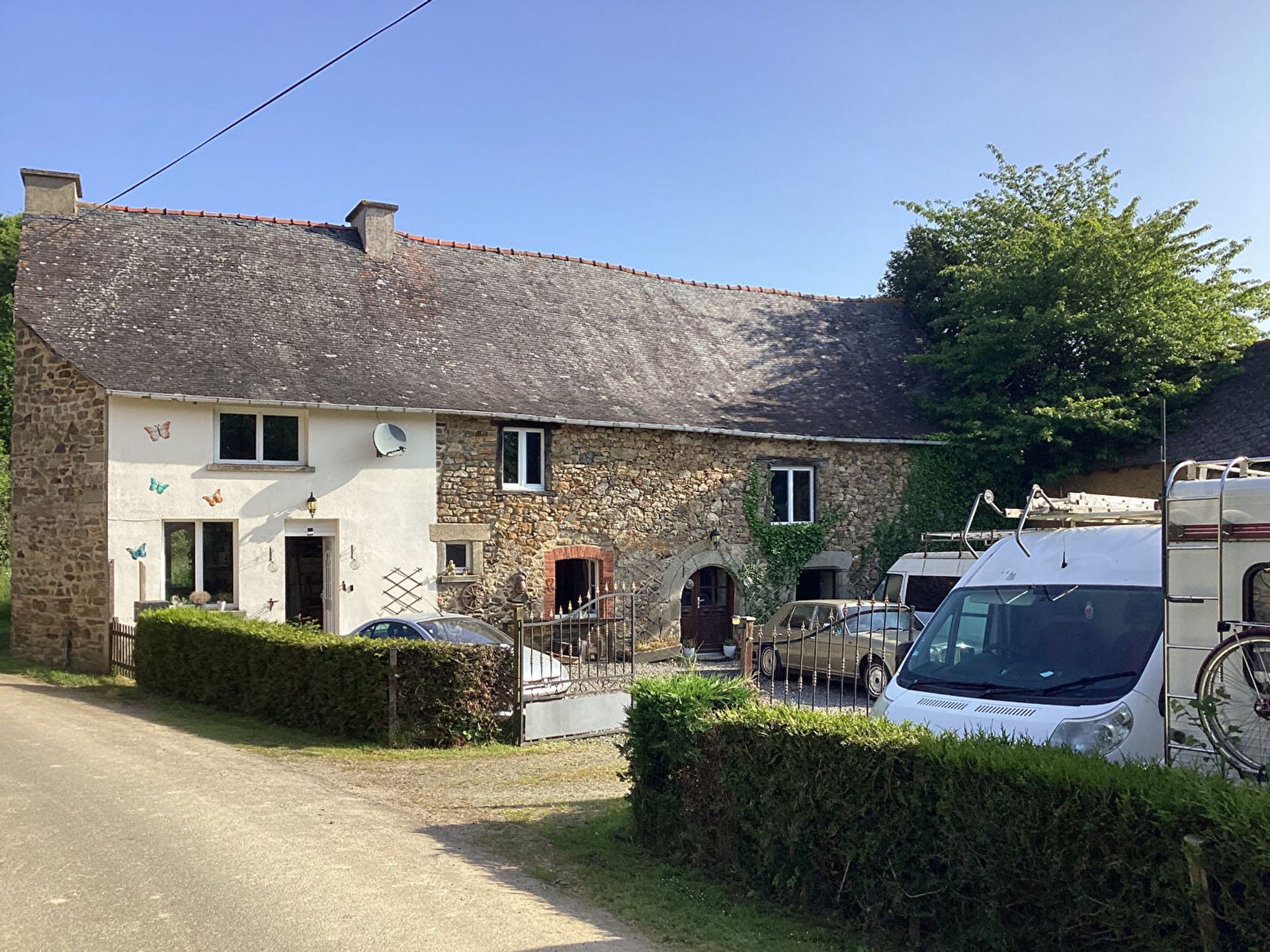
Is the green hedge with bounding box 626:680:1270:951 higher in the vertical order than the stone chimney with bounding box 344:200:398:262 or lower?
lower

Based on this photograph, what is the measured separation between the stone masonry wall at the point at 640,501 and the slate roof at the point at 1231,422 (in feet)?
17.3

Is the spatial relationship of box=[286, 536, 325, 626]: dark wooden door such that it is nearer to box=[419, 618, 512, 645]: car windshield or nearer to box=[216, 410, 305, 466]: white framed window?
box=[216, 410, 305, 466]: white framed window

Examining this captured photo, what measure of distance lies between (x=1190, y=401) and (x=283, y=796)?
63.5 feet

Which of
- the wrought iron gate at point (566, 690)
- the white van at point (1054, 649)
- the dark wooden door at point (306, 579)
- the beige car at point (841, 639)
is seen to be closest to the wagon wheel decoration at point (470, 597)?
the dark wooden door at point (306, 579)

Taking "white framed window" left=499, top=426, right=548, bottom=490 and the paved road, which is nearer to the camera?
the paved road

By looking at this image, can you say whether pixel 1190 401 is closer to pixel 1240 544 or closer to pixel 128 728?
pixel 1240 544

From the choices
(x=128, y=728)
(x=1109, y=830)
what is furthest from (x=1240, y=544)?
(x=128, y=728)

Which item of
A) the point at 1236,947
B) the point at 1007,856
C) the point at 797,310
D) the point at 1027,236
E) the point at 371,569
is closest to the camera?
the point at 1236,947

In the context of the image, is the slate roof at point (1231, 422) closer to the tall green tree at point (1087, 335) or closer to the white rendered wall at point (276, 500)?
the tall green tree at point (1087, 335)

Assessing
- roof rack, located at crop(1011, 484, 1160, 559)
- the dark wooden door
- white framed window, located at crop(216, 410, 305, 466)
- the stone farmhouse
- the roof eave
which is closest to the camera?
roof rack, located at crop(1011, 484, 1160, 559)

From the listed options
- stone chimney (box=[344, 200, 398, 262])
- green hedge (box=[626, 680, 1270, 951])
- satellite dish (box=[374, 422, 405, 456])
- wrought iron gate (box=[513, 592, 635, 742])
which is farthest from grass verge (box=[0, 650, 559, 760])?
stone chimney (box=[344, 200, 398, 262])

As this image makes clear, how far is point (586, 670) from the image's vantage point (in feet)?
39.7

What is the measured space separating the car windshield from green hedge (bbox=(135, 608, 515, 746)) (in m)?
1.49

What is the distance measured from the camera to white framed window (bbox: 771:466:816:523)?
21.6 meters
